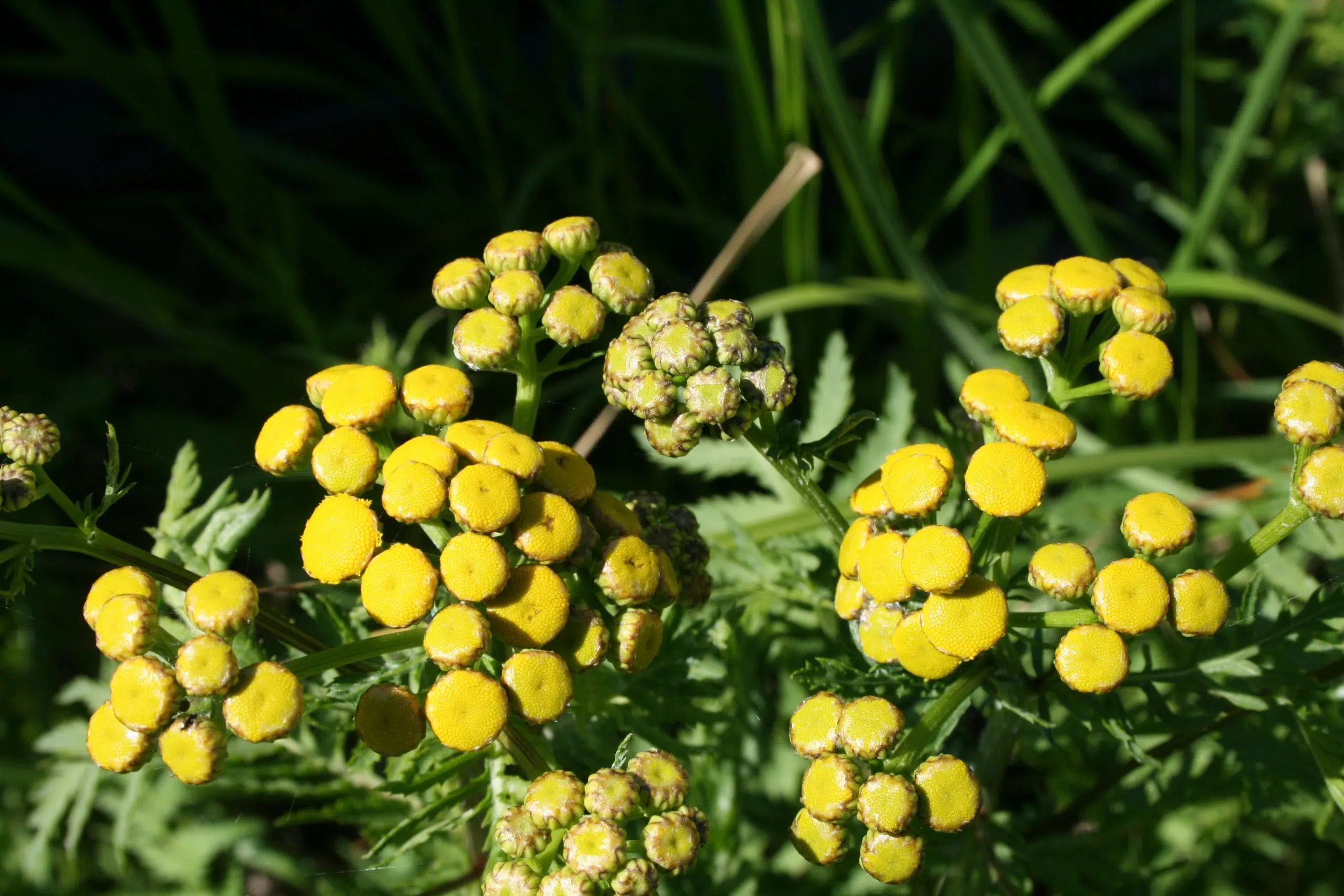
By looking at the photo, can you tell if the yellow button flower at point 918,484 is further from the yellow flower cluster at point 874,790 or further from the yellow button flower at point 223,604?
the yellow button flower at point 223,604

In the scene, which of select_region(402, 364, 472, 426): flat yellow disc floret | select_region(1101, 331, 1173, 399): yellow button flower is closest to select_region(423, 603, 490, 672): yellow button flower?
select_region(402, 364, 472, 426): flat yellow disc floret

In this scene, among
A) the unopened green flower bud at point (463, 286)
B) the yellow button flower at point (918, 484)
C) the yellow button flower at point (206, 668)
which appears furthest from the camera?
the unopened green flower bud at point (463, 286)

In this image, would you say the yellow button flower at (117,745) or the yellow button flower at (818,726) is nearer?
the yellow button flower at (117,745)

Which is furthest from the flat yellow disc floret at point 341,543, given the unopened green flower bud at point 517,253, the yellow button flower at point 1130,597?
the yellow button flower at point 1130,597

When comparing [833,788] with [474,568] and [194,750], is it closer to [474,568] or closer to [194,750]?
[474,568]

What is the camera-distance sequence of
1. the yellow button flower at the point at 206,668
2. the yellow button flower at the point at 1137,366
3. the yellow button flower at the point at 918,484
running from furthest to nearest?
the yellow button flower at the point at 1137,366
the yellow button flower at the point at 918,484
the yellow button flower at the point at 206,668

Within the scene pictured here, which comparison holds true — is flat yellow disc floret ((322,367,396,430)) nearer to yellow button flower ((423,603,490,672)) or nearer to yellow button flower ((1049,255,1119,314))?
yellow button flower ((423,603,490,672))

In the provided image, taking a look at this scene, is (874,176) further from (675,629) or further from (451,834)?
(451,834)

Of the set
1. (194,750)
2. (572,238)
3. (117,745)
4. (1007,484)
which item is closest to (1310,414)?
(1007,484)

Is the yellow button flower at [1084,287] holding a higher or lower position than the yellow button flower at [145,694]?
higher
